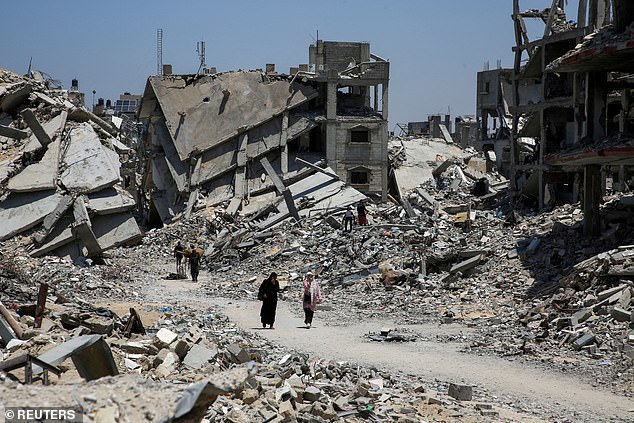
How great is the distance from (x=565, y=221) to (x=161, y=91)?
66.6 ft

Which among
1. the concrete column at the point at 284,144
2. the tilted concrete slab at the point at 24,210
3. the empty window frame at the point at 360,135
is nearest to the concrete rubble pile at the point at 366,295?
the tilted concrete slab at the point at 24,210

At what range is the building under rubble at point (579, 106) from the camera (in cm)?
1781

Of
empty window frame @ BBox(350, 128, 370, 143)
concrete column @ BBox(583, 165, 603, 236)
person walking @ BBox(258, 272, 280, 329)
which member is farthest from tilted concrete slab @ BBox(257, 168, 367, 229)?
person walking @ BBox(258, 272, 280, 329)

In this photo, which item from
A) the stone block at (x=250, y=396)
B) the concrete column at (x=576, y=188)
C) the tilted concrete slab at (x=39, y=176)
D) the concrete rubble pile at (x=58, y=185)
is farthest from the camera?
the concrete column at (x=576, y=188)

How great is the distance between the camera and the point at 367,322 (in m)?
18.0

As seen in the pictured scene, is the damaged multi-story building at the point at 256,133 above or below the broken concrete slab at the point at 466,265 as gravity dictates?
above

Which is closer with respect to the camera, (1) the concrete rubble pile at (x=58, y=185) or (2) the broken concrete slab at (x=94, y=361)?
(2) the broken concrete slab at (x=94, y=361)

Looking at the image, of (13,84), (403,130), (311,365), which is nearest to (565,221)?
(311,365)

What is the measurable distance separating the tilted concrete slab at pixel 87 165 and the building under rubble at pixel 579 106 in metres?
13.5

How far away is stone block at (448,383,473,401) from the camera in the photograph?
10.6 metres

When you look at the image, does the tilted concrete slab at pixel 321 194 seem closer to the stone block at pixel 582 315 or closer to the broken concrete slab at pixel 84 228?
the broken concrete slab at pixel 84 228

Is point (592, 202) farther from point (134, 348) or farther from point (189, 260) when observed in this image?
point (134, 348)

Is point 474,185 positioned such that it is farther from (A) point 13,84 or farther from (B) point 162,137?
(A) point 13,84

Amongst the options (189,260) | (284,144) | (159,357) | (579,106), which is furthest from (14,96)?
(159,357)
